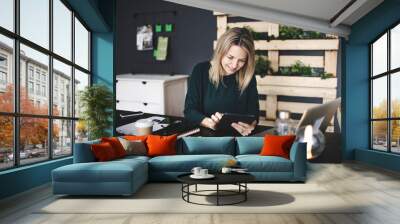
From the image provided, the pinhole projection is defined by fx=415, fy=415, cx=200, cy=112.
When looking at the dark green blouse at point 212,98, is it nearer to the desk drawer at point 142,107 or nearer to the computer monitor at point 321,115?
the desk drawer at point 142,107

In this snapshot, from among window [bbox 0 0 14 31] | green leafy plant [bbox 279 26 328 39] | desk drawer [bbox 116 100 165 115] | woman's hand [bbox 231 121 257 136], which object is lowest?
woman's hand [bbox 231 121 257 136]

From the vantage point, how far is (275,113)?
8766mm

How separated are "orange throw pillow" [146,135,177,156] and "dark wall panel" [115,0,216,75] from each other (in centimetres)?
235

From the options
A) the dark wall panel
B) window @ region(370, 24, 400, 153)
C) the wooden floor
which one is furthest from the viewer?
the dark wall panel

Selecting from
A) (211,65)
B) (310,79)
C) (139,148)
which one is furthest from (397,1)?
(139,148)

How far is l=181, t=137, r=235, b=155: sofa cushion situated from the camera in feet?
22.6

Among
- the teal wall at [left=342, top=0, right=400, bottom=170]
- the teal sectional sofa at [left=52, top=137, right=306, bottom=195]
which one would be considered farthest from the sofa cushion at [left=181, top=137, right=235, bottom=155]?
the teal wall at [left=342, top=0, right=400, bottom=170]

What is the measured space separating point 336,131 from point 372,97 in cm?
122

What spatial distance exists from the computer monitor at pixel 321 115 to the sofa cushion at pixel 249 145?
2.17 metres

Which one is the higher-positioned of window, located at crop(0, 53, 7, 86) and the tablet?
window, located at crop(0, 53, 7, 86)

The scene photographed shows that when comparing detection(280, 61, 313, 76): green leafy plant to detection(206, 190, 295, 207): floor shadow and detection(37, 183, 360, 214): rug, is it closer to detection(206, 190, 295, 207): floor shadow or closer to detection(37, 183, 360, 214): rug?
detection(37, 183, 360, 214): rug

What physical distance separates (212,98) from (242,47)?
1.27m

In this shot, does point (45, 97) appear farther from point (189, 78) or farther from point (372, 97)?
point (372, 97)

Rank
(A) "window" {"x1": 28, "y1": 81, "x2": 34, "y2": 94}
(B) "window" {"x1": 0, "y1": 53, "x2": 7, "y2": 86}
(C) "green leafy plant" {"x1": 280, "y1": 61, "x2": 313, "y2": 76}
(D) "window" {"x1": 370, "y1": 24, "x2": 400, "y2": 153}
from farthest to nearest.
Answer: (C) "green leafy plant" {"x1": 280, "y1": 61, "x2": 313, "y2": 76}
(D) "window" {"x1": 370, "y1": 24, "x2": 400, "y2": 153}
(A) "window" {"x1": 28, "y1": 81, "x2": 34, "y2": 94}
(B) "window" {"x1": 0, "y1": 53, "x2": 7, "y2": 86}
